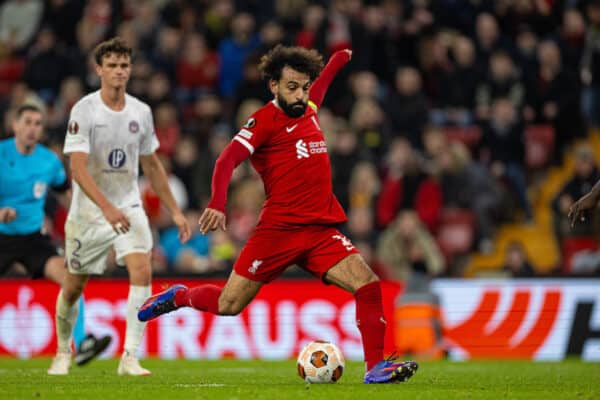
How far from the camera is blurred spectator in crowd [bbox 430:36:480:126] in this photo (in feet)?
63.3

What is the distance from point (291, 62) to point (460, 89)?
10.0 meters

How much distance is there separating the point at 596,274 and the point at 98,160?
7563 millimetres

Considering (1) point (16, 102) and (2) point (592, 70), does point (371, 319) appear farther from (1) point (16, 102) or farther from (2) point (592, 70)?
(1) point (16, 102)

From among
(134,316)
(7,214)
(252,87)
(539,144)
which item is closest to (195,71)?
(252,87)

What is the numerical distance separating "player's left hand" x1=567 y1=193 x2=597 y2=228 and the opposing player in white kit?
343 cm

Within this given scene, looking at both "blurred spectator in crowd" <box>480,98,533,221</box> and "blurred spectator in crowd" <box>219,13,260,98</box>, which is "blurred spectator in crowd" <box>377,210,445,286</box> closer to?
"blurred spectator in crowd" <box>480,98,533,221</box>

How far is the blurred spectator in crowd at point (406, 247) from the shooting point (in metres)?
17.0

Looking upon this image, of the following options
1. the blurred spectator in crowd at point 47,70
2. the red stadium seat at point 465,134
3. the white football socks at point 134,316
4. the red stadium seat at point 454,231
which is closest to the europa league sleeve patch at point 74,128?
the white football socks at point 134,316

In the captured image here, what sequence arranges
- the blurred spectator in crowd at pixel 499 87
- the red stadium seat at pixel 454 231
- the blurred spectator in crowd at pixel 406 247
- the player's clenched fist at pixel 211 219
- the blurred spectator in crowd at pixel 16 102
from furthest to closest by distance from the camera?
the blurred spectator in crowd at pixel 16 102, the blurred spectator in crowd at pixel 499 87, the red stadium seat at pixel 454 231, the blurred spectator in crowd at pixel 406 247, the player's clenched fist at pixel 211 219

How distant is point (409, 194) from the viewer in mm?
17516

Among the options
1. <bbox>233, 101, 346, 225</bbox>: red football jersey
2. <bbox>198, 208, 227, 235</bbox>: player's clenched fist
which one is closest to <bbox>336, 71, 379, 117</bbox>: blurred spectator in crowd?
<bbox>233, 101, 346, 225</bbox>: red football jersey

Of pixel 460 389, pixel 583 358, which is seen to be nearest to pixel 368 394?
pixel 460 389

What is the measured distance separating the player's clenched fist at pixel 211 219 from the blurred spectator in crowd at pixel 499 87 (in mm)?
10435

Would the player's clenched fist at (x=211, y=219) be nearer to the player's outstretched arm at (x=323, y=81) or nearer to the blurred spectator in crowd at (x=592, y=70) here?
the player's outstretched arm at (x=323, y=81)
